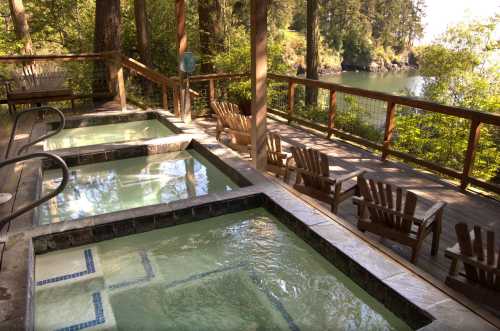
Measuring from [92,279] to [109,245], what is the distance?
0.50m

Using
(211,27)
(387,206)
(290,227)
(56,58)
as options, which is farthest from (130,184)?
(211,27)

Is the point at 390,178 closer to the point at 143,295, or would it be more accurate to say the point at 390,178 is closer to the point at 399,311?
the point at 399,311

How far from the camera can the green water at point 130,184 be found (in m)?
4.63

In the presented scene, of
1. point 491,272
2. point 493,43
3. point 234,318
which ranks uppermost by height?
point 493,43

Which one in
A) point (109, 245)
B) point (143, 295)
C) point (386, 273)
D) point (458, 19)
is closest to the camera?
point (386, 273)

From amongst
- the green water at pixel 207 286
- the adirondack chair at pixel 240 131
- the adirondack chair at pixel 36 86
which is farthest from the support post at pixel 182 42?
the green water at pixel 207 286

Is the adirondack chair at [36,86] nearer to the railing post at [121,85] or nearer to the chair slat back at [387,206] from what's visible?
the railing post at [121,85]

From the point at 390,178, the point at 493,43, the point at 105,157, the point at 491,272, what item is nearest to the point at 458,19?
the point at 493,43

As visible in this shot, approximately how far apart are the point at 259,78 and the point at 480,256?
119 inches

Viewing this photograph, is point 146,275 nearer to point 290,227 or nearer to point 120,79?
point 290,227

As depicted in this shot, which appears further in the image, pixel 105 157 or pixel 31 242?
pixel 105 157

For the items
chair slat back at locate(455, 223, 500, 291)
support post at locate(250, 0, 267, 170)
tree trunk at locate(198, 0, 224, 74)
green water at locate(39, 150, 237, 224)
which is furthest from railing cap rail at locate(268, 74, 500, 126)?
tree trunk at locate(198, 0, 224, 74)

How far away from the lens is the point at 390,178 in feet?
17.4

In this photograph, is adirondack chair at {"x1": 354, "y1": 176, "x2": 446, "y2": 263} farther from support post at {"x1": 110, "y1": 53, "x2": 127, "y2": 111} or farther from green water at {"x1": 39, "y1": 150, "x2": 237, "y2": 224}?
support post at {"x1": 110, "y1": 53, "x2": 127, "y2": 111}
